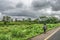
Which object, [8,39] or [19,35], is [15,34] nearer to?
[19,35]

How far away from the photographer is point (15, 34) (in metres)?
30.8

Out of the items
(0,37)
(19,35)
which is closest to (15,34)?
(19,35)

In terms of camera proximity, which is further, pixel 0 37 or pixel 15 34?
pixel 15 34

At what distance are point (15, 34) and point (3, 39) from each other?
8.57m

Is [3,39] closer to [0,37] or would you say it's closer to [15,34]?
[0,37]

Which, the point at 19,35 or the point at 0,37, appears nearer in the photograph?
the point at 0,37

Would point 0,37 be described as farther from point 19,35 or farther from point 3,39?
point 19,35

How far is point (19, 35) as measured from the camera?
3020 cm

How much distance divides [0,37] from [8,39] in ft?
Answer: 2.77

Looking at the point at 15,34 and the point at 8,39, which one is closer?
the point at 8,39

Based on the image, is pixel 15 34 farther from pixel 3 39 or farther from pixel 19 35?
pixel 3 39

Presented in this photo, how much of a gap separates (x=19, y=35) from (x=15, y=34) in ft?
2.72

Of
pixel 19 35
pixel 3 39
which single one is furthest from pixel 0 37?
pixel 19 35

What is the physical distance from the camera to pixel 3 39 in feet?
73.2
